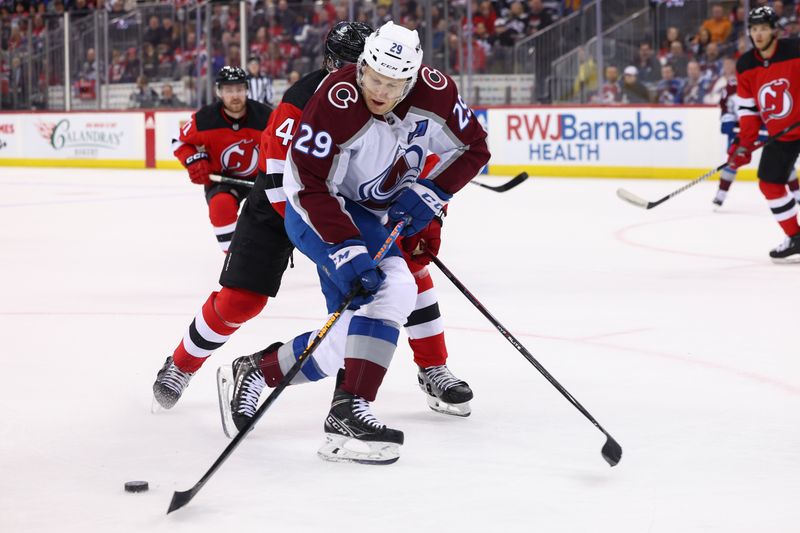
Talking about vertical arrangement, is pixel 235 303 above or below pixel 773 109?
below

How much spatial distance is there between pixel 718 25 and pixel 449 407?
8.55 meters

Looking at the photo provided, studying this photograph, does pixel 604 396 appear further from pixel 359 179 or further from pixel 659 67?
pixel 659 67

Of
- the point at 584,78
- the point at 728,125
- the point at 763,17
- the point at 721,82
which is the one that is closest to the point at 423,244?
the point at 763,17

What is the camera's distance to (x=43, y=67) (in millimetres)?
14219

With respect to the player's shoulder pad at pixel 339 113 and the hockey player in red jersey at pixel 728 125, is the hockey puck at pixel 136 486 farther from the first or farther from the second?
the hockey player in red jersey at pixel 728 125

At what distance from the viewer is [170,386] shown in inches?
123

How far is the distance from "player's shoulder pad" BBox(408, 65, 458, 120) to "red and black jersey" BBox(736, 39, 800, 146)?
3.85 m

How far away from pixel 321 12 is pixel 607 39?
3.26 meters

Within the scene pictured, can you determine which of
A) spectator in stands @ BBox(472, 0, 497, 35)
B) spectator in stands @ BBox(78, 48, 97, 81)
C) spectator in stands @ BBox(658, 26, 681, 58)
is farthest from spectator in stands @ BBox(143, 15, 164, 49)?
spectator in stands @ BBox(658, 26, 681, 58)

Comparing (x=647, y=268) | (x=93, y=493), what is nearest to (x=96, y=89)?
(x=647, y=268)

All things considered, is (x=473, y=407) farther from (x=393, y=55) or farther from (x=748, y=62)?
(x=748, y=62)

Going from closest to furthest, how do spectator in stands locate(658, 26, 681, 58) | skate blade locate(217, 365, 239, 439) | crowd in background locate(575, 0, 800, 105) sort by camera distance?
skate blade locate(217, 365, 239, 439), crowd in background locate(575, 0, 800, 105), spectator in stands locate(658, 26, 681, 58)

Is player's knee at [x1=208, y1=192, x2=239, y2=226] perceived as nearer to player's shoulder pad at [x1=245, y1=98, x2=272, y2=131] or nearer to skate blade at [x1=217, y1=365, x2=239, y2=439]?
player's shoulder pad at [x1=245, y1=98, x2=272, y2=131]

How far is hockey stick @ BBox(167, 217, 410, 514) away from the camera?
2.31 meters
